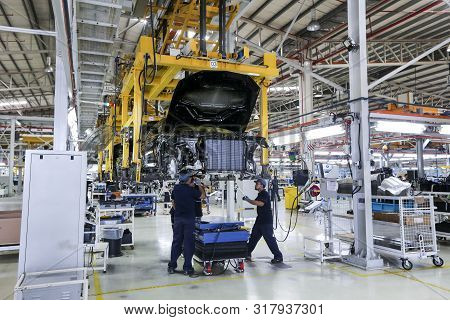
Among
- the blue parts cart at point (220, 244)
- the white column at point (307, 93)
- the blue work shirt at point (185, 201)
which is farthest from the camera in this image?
the white column at point (307, 93)

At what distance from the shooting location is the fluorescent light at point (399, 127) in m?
6.67

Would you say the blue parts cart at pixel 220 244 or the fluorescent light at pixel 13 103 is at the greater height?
the fluorescent light at pixel 13 103

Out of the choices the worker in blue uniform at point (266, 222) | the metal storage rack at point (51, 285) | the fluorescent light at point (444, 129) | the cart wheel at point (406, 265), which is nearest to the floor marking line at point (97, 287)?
the metal storage rack at point (51, 285)

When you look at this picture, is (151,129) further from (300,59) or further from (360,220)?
(300,59)

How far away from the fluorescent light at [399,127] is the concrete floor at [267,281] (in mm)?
2546

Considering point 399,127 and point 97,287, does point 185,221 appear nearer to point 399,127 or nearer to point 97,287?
point 97,287

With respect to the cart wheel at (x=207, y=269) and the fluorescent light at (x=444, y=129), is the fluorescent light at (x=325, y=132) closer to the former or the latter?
the fluorescent light at (x=444, y=129)

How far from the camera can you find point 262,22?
448 inches

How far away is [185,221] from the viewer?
5.02 meters

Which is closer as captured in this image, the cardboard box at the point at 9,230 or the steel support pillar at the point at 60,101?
the steel support pillar at the point at 60,101

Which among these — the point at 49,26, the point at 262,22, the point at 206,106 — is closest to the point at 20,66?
A: the point at 49,26

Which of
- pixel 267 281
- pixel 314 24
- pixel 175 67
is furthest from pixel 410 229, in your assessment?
pixel 314 24

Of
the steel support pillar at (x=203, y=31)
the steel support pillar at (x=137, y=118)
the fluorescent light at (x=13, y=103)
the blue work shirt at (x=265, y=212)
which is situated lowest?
the blue work shirt at (x=265, y=212)
